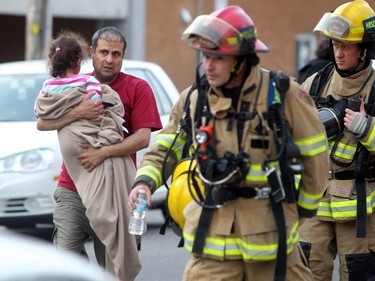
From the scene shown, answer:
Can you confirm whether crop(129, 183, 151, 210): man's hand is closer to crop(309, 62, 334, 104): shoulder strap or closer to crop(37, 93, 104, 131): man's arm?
crop(37, 93, 104, 131): man's arm

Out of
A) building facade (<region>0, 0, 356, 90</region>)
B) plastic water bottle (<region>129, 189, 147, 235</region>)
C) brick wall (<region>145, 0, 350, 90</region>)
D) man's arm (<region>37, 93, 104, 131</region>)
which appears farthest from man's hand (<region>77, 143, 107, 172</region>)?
brick wall (<region>145, 0, 350, 90</region>)

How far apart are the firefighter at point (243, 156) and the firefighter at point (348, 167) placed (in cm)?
126

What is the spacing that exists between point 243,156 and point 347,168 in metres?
1.66

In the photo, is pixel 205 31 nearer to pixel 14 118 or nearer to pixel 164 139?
pixel 164 139

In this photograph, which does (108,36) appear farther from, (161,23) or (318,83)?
(161,23)

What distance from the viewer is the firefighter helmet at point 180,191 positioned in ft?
16.7

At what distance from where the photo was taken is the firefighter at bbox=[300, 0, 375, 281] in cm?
626

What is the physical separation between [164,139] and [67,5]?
17496 mm

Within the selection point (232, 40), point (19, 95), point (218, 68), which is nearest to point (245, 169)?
point (218, 68)

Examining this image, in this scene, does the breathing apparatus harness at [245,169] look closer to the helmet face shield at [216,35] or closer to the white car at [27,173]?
the helmet face shield at [216,35]

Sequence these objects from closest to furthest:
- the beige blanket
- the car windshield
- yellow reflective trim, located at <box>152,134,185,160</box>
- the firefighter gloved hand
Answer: yellow reflective trim, located at <box>152,134,185,160</box>
the firefighter gloved hand
the beige blanket
the car windshield

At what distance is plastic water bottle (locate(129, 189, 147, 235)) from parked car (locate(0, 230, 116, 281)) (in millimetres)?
1394

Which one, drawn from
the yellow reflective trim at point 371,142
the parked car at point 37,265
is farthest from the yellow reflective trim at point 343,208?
the parked car at point 37,265

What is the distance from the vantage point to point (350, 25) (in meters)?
6.30
